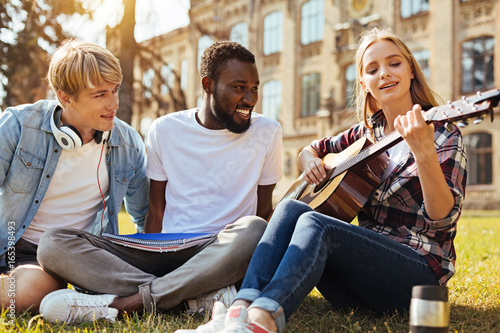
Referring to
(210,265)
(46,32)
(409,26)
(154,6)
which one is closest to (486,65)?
(409,26)

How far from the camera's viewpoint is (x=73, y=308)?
282cm

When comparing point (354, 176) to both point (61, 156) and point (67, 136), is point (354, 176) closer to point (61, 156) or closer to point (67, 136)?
point (67, 136)

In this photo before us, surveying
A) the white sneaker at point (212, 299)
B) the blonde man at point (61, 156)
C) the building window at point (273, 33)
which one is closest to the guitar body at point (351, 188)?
the white sneaker at point (212, 299)

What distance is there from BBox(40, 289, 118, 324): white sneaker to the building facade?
36.4ft

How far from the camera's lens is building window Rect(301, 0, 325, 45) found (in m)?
22.1

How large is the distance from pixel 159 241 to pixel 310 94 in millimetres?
19952

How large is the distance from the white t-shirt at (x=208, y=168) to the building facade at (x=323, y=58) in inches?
391

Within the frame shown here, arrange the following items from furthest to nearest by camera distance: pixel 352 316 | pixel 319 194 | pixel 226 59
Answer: pixel 226 59, pixel 319 194, pixel 352 316

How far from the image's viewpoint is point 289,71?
23047mm

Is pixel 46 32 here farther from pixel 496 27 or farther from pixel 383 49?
pixel 496 27

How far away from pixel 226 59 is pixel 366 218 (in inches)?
65.0

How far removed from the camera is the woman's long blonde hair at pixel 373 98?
301cm

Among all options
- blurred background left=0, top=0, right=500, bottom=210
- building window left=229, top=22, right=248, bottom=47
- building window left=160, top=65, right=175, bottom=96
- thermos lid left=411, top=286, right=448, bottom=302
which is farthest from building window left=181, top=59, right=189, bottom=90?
thermos lid left=411, top=286, right=448, bottom=302

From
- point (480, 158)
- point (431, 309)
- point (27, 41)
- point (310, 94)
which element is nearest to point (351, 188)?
point (431, 309)
